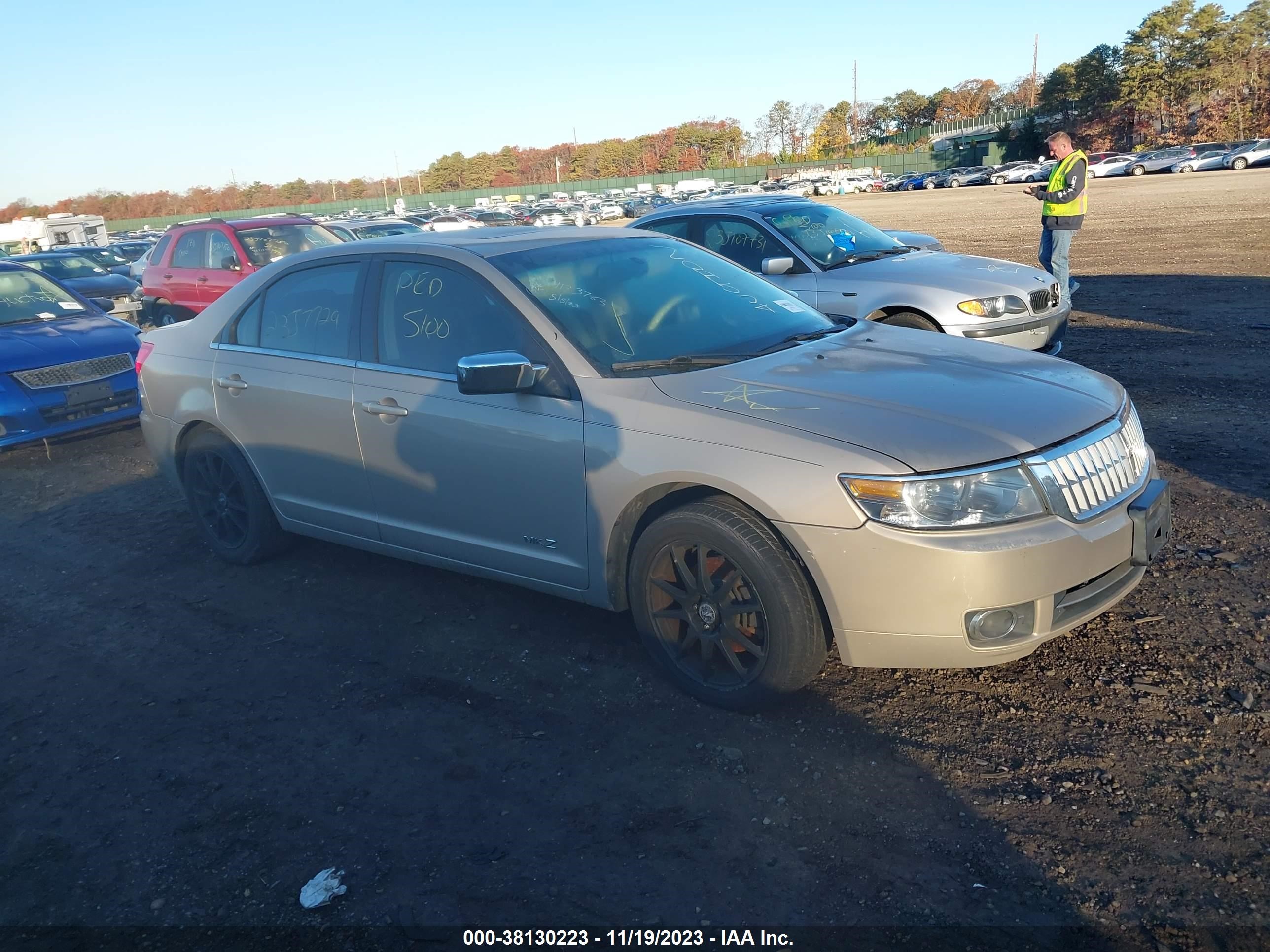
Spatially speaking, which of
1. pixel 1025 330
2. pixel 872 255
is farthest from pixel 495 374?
pixel 872 255

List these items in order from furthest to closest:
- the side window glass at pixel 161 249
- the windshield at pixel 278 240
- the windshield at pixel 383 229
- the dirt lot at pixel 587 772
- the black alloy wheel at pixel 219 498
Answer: the windshield at pixel 383 229 → the side window glass at pixel 161 249 → the windshield at pixel 278 240 → the black alloy wheel at pixel 219 498 → the dirt lot at pixel 587 772

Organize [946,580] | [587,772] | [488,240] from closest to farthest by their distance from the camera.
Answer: [946,580]
[587,772]
[488,240]

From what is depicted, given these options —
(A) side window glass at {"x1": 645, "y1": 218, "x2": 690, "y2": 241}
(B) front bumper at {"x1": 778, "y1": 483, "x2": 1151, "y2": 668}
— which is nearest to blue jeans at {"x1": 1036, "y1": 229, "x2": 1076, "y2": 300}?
(A) side window glass at {"x1": 645, "y1": 218, "x2": 690, "y2": 241}

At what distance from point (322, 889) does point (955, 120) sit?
115m

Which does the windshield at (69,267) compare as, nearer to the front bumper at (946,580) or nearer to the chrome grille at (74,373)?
the chrome grille at (74,373)

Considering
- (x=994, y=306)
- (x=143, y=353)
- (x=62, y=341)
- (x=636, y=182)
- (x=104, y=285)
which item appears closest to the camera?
(x=143, y=353)

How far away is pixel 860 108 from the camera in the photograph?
420 feet

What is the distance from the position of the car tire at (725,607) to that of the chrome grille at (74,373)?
6751mm

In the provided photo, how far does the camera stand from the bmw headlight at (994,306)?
7367mm

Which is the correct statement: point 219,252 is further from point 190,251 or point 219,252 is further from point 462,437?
point 462,437

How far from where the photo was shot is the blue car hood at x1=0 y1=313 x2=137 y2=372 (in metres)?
8.43

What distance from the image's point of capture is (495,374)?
381 centimetres

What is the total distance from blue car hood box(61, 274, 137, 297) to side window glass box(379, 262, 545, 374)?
13.7 metres

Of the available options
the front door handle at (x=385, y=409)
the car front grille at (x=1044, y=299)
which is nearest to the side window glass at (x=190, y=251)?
the front door handle at (x=385, y=409)
